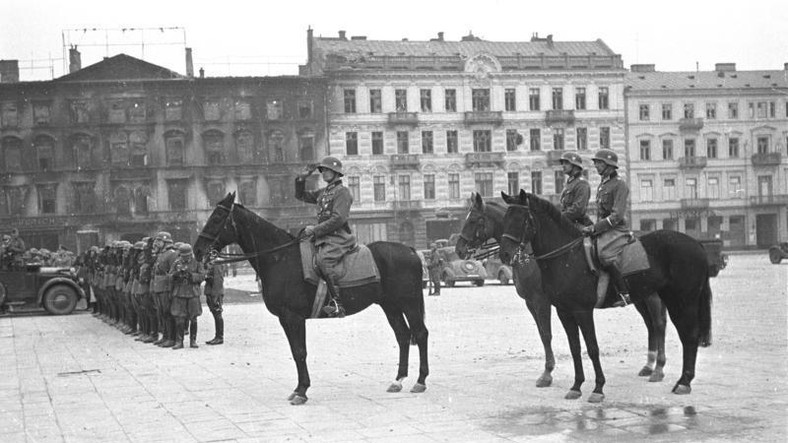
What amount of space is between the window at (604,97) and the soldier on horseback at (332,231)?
57935 millimetres

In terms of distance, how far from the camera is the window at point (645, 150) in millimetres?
68750

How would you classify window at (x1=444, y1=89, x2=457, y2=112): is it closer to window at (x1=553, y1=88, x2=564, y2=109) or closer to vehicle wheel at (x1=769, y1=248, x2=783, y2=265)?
window at (x1=553, y1=88, x2=564, y2=109)

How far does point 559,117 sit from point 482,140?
5565 mm

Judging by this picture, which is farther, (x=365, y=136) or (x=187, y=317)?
(x=365, y=136)

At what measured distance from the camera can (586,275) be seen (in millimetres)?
11008

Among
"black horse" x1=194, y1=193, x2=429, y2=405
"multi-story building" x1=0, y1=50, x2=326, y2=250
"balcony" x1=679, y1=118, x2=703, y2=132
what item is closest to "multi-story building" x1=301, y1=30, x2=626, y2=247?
"multi-story building" x1=0, y1=50, x2=326, y2=250

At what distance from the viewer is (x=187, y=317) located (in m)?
17.6

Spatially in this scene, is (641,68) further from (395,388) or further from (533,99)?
(395,388)

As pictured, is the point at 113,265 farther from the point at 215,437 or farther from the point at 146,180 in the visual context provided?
the point at 146,180

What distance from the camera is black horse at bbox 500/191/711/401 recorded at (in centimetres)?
1087

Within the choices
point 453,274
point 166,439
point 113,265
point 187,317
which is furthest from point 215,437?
→ point 453,274

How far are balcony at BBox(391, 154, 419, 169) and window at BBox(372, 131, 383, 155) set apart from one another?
104cm

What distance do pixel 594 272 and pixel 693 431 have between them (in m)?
2.87

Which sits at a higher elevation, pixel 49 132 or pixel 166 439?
pixel 49 132
